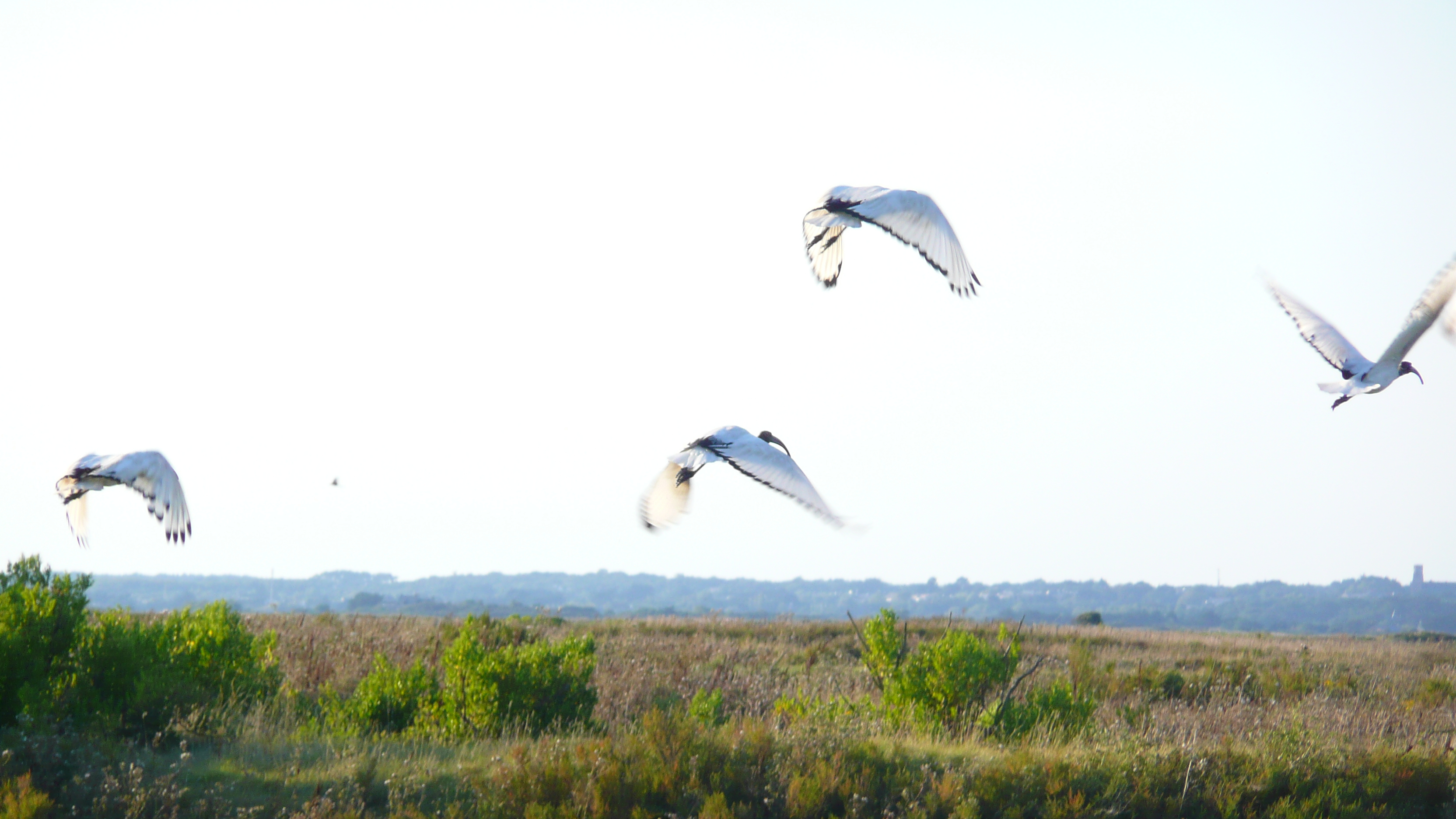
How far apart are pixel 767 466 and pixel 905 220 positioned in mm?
2577

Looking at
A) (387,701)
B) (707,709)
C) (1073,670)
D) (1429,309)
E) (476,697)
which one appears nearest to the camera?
(1429,309)

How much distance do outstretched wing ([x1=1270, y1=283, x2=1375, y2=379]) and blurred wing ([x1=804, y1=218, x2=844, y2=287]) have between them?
440 cm

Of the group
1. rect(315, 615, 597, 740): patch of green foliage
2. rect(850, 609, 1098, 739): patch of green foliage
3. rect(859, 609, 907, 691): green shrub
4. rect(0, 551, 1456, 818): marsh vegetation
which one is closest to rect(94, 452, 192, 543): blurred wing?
rect(0, 551, 1456, 818): marsh vegetation

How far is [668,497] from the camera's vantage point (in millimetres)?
7270

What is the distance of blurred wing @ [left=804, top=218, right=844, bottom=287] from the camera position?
8.47m

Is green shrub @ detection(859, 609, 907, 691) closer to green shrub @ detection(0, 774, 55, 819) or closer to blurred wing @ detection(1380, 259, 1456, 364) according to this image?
blurred wing @ detection(1380, 259, 1456, 364)

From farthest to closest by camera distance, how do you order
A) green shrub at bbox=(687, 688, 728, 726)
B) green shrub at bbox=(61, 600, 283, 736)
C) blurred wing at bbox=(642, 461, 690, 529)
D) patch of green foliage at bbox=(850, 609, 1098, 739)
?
patch of green foliage at bbox=(850, 609, 1098, 739), green shrub at bbox=(687, 688, 728, 726), green shrub at bbox=(61, 600, 283, 736), blurred wing at bbox=(642, 461, 690, 529)

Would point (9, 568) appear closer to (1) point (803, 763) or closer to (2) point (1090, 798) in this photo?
(1) point (803, 763)

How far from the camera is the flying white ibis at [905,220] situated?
8031 millimetres

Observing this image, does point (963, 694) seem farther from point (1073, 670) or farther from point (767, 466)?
point (1073, 670)

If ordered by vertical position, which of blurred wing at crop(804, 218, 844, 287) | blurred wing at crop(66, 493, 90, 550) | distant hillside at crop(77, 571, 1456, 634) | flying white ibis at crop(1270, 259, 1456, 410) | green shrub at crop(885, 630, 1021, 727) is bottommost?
distant hillside at crop(77, 571, 1456, 634)

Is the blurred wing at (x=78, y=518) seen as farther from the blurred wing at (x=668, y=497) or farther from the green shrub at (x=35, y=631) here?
the blurred wing at (x=668, y=497)

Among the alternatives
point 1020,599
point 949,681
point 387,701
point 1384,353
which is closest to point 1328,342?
point 1384,353

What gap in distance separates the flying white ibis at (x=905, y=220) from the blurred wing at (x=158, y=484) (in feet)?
17.7
